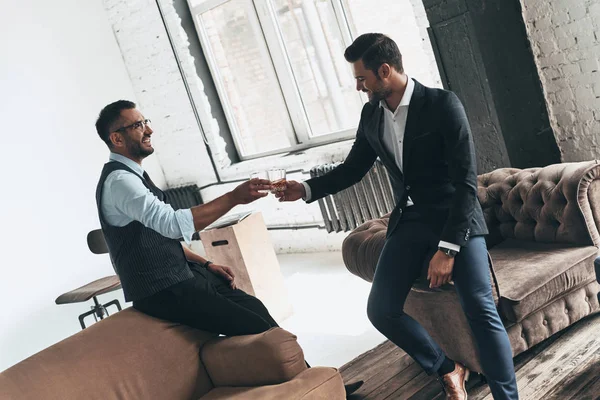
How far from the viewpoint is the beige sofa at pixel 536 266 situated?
9.28 ft

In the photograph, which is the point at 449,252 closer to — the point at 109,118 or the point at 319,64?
the point at 109,118

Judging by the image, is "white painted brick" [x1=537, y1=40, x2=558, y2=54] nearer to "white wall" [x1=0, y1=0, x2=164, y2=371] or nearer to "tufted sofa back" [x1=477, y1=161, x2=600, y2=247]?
"tufted sofa back" [x1=477, y1=161, x2=600, y2=247]

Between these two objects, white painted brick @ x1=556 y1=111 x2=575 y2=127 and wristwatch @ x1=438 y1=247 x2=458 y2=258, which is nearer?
wristwatch @ x1=438 y1=247 x2=458 y2=258

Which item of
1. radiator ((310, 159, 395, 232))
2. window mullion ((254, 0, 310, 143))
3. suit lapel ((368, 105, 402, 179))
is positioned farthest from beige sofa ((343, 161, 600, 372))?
window mullion ((254, 0, 310, 143))

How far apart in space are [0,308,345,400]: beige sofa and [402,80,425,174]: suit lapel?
2.64 ft

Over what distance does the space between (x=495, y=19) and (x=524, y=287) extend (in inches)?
69.1

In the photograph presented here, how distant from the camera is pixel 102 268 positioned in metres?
6.89

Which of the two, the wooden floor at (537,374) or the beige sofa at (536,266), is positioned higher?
the beige sofa at (536,266)

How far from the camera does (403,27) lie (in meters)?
5.10

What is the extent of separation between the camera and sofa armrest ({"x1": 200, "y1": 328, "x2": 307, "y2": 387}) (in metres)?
2.30

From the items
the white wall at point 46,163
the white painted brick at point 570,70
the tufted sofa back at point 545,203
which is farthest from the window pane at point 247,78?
the tufted sofa back at point 545,203

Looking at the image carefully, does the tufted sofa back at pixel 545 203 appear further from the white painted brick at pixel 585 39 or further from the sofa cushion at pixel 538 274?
the white painted brick at pixel 585 39

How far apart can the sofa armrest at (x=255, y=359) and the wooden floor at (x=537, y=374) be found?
0.82 m

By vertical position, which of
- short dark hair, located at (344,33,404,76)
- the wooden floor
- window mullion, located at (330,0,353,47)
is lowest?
the wooden floor
